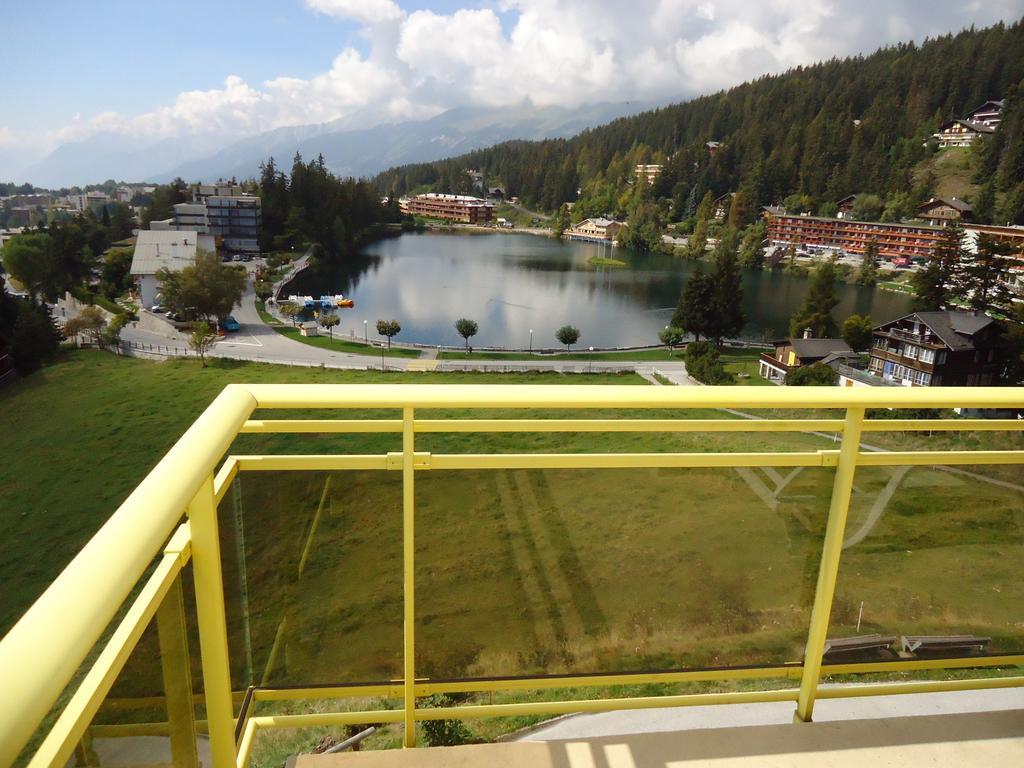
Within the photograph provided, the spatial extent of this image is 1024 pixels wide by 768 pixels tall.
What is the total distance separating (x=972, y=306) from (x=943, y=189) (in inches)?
1659

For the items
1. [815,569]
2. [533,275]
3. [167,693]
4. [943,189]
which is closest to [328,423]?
[167,693]

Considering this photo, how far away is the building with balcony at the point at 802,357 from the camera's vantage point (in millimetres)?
24844

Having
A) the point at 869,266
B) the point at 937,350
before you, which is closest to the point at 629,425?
the point at 937,350

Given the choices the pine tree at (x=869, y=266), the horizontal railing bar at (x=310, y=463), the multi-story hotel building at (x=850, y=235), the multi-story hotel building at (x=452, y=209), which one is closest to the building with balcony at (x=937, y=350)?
the pine tree at (x=869, y=266)

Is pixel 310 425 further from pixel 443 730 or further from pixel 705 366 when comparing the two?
pixel 705 366

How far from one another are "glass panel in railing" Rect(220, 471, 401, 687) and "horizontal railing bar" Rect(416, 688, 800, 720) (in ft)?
0.54

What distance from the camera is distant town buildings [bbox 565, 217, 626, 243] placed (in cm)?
7131

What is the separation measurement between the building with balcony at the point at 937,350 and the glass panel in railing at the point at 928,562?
24567 mm

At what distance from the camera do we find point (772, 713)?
5.08ft

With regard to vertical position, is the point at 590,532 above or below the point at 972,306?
above

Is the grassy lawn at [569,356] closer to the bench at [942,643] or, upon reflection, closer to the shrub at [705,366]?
the shrub at [705,366]

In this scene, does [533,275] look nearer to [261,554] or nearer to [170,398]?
[170,398]

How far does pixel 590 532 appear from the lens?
4.45ft

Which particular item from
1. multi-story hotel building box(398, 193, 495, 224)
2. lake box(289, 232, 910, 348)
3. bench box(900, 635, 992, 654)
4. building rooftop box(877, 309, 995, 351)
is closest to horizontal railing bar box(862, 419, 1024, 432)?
bench box(900, 635, 992, 654)
